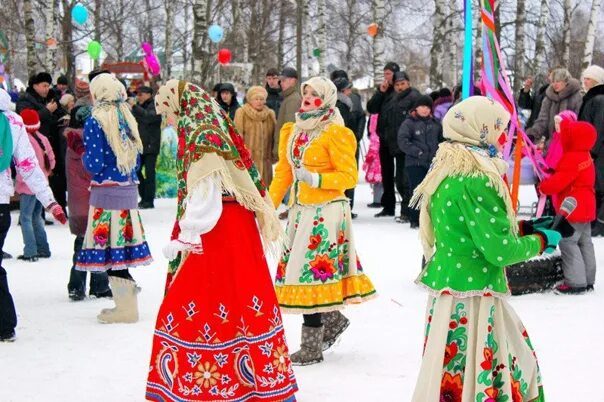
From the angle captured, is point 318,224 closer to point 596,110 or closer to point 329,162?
point 329,162

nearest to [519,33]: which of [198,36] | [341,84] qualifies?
[198,36]

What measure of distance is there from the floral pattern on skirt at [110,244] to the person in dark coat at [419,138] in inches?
199

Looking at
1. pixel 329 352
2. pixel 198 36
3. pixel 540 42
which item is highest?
pixel 540 42

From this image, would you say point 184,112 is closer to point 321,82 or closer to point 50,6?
point 321,82

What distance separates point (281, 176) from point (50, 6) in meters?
14.8

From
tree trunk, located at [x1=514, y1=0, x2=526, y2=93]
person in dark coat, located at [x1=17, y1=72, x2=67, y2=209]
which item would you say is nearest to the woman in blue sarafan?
person in dark coat, located at [x1=17, y1=72, x2=67, y2=209]

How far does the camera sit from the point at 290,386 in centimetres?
452

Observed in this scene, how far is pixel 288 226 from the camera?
593 centimetres

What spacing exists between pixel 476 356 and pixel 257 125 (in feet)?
27.9

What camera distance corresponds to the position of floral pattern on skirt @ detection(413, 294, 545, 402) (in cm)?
393

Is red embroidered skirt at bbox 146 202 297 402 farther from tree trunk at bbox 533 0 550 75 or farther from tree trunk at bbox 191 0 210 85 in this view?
tree trunk at bbox 533 0 550 75

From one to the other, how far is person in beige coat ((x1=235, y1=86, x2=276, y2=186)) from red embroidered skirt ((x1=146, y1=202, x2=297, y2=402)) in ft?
25.1

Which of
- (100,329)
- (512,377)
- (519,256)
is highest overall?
(519,256)

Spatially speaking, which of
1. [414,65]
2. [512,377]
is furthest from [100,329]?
[414,65]
